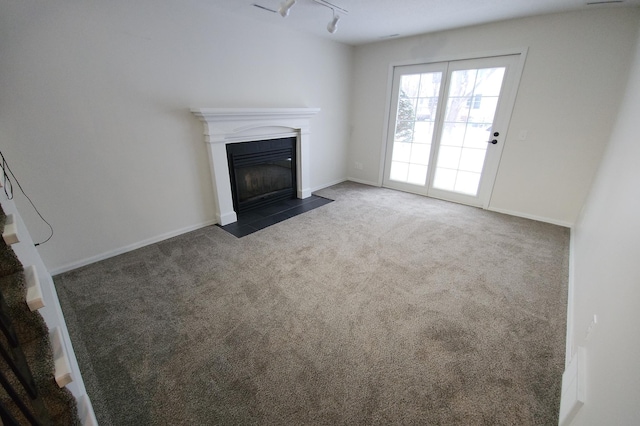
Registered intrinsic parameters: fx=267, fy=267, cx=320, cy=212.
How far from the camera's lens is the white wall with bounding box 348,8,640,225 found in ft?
8.87

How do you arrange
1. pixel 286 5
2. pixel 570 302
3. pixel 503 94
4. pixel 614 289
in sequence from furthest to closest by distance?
pixel 503 94, pixel 286 5, pixel 570 302, pixel 614 289

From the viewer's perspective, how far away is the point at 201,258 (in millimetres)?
2621

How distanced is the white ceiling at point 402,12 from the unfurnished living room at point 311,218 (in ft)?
0.12

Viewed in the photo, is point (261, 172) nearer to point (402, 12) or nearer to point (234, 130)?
point (234, 130)

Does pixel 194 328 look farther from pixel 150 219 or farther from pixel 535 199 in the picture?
pixel 535 199

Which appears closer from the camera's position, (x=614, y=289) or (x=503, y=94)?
(x=614, y=289)

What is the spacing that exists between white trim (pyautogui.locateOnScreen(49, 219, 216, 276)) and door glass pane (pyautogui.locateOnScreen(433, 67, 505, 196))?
3463 mm

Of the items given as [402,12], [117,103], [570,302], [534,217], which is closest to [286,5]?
[402,12]

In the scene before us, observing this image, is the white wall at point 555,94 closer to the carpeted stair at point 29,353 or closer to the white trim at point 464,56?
the white trim at point 464,56

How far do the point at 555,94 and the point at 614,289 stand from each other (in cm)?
277

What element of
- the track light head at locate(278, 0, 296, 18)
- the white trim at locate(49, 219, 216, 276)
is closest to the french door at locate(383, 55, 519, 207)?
the track light head at locate(278, 0, 296, 18)

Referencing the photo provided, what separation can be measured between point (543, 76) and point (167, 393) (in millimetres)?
4498

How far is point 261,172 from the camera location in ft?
12.5

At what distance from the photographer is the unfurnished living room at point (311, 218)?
1.32 m
